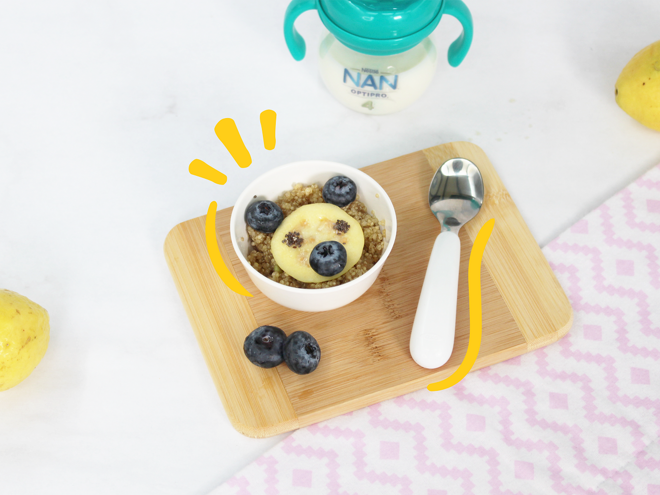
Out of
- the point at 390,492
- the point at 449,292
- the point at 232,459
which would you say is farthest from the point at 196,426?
the point at 449,292

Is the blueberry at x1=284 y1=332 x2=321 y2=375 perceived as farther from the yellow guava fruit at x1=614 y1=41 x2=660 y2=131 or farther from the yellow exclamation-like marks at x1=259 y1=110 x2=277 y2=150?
the yellow guava fruit at x1=614 y1=41 x2=660 y2=131

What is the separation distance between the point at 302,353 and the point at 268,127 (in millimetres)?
539

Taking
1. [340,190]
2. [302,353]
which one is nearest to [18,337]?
[302,353]

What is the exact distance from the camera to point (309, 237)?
93 cm

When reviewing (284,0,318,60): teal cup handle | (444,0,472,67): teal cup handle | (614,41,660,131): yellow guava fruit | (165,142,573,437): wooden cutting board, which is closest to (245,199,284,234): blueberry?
(165,142,573,437): wooden cutting board

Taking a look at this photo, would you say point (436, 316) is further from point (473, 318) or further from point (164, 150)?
point (164, 150)

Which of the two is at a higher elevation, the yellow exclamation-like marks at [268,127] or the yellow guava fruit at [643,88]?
the yellow exclamation-like marks at [268,127]

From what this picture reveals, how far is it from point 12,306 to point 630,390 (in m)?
1.03

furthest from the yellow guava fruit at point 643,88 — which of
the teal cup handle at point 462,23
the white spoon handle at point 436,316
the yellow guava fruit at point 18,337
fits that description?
the yellow guava fruit at point 18,337

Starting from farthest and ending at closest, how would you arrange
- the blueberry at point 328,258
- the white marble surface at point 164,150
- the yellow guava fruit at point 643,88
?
the yellow guava fruit at point 643,88, the white marble surface at point 164,150, the blueberry at point 328,258

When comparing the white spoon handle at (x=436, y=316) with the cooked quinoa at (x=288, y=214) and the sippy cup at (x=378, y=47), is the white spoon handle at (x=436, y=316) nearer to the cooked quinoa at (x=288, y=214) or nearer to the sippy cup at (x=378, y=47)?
the cooked quinoa at (x=288, y=214)

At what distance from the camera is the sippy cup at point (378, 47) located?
0.95 m

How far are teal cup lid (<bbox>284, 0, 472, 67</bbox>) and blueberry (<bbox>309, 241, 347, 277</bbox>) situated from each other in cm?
37

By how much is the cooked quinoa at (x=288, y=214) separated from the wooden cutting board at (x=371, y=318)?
0.07 metres
